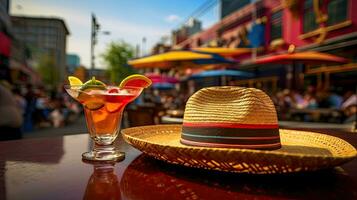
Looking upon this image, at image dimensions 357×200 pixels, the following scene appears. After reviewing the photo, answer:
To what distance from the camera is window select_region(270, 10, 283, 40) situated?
12.8 metres

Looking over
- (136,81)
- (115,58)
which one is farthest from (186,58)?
(115,58)

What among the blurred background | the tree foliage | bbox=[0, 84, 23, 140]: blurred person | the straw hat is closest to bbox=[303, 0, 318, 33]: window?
the blurred background

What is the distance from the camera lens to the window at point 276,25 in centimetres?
1278

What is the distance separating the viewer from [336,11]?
9602mm

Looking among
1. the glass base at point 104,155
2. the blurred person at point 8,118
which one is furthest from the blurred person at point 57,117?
the glass base at point 104,155

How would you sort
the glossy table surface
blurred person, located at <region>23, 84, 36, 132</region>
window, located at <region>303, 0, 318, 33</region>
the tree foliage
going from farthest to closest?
→ the tree foliage → window, located at <region>303, 0, 318, 33</region> → blurred person, located at <region>23, 84, 36, 132</region> → the glossy table surface

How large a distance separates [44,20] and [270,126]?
3395 inches

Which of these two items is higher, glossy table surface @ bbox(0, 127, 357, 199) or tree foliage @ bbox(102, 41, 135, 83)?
tree foliage @ bbox(102, 41, 135, 83)

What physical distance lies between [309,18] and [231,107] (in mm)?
11267

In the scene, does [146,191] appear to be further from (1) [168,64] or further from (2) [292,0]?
(2) [292,0]

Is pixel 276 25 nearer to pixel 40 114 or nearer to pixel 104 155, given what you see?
pixel 40 114

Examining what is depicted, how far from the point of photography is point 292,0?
34.3ft

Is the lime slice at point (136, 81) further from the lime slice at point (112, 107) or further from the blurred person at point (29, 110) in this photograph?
the blurred person at point (29, 110)

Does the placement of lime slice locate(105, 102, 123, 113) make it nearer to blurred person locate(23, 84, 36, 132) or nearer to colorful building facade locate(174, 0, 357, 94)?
colorful building facade locate(174, 0, 357, 94)
